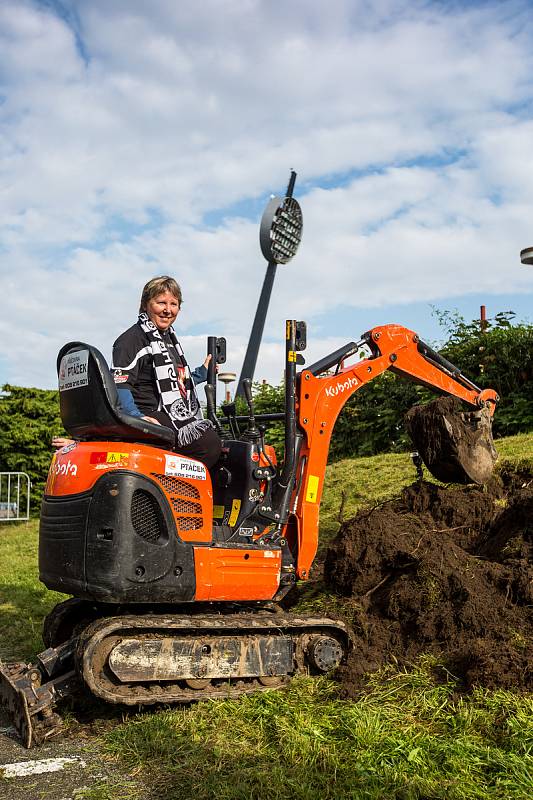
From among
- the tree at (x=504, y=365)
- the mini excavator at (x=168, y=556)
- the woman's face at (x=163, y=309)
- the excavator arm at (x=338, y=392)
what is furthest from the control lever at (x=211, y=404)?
the tree at (x=504, y=365)

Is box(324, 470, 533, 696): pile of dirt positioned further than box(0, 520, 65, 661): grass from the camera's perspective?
No

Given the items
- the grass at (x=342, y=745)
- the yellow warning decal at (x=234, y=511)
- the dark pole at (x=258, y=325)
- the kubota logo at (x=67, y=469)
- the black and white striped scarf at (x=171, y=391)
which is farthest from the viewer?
the dark pole at (x=258, y=325)

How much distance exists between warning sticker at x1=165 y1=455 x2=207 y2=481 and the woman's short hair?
1.09 metres

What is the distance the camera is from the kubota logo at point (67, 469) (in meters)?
4.78

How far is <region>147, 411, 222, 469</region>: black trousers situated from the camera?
16.4ft

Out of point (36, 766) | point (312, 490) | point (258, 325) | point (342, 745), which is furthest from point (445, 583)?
point (258, 325)

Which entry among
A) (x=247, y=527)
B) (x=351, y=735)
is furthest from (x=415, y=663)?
(x=247, y=527)

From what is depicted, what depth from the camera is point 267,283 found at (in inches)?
786

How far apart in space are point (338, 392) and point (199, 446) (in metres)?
1.33

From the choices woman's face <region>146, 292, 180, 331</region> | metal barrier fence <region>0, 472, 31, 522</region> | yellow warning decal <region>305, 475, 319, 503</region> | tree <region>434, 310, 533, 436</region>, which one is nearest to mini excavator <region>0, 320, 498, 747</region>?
yellow warning decal <region>305, 475, 319, 503</region>

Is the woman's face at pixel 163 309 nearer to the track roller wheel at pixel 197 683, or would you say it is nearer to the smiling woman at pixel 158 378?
the smiling woman at pixel 158 378

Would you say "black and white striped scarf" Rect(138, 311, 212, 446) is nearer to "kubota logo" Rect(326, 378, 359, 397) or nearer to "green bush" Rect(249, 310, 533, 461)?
"kubota logo" Rect(326, 378, 359, 397)

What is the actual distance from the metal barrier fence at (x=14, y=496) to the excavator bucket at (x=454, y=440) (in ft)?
35.8

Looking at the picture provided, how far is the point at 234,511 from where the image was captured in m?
5.43
